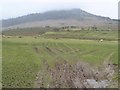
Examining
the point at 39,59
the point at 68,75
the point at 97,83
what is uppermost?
the point at 39,59

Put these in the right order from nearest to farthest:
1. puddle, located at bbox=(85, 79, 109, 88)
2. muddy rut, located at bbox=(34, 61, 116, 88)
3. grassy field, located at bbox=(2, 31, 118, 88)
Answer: muddy rut, located at bbox=(34, 61, 116, 88) → puddle, located at bbox=(85, 79, 109, 88) → grassy field, located at bbox=(2, 31, 118, 88)

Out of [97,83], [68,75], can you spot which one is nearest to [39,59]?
[68,75]

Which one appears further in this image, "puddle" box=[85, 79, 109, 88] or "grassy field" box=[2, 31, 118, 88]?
"grassy field" box=[2, 31, 118, 88]

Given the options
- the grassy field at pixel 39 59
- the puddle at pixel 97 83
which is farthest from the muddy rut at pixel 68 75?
the grassy field at pixel 39 59

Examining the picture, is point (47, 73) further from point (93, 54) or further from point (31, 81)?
point (93, 54)

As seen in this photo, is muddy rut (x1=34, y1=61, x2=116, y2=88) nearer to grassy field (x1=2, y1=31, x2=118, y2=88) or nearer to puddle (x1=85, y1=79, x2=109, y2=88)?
puddle (x1=85, y1=79, x2=109, y2=88)

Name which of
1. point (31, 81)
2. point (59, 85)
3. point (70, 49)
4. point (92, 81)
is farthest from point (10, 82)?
point (70, 49)

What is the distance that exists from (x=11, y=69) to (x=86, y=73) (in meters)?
11.1

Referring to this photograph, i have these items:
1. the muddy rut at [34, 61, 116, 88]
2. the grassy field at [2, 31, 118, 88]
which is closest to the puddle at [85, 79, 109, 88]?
the muddy rut at [34, 61, 116, 88]

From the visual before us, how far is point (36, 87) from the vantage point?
40.5m

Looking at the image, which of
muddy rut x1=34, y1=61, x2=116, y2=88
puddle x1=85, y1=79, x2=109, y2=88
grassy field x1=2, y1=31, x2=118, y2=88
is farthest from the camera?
grassy field x1=2, y1=31, x2=118, y2=88

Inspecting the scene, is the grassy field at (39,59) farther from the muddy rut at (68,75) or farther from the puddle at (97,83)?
the puddle at (97,83)

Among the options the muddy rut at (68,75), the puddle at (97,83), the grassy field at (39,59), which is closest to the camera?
the muddy rut at (68,75)

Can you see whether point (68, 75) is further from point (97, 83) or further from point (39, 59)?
point (39, 59)
